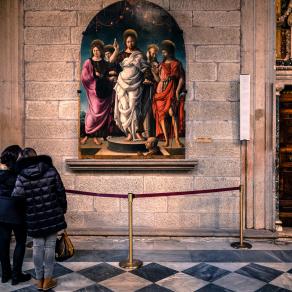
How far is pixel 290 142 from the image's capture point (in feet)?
20.9

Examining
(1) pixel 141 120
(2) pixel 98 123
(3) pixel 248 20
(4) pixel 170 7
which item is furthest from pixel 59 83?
(3) pixel 248 20

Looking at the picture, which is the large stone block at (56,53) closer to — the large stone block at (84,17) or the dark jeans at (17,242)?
the large stone block at (84,17)

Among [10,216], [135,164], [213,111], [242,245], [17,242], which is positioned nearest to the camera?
[10,216]

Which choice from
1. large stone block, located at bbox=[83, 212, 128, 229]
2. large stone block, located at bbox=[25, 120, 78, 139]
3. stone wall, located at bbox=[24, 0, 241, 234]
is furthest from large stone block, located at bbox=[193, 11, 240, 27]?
large stone block, located at bbox=[83, 212, 128, 229]

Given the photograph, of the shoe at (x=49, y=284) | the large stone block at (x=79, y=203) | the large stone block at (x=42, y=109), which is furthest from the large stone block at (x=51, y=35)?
the shoe at (x=49, y=284)

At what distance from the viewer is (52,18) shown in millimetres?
5953

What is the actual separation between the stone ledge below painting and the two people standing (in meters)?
1.88

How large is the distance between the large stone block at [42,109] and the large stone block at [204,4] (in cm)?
241

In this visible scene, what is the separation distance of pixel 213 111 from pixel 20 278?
11.8 ft

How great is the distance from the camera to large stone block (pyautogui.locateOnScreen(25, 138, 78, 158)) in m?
6.00

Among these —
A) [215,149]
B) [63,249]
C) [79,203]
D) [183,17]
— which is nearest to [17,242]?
[63,249]

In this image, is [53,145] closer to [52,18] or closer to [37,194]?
[52,18]

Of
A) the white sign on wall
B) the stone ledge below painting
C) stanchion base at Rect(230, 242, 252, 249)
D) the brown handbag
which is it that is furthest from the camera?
the stone ledge below painting

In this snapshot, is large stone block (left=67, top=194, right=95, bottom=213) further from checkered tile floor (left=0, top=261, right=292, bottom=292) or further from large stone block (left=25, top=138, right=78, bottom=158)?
checkered tile floor (left=0, top=261, right=292, bottom=292)
